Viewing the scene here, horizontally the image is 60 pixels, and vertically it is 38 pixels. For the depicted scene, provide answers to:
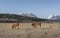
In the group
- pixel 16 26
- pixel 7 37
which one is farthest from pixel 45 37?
pixel 16 26

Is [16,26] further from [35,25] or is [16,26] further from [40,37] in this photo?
[40,37]

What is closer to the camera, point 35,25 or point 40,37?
point 40,37

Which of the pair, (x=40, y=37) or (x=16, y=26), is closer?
(x=40, y=37)

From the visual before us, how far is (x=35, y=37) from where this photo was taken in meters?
20.2

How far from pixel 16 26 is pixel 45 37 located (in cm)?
1569

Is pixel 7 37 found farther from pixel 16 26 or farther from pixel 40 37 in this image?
pixel 16 26

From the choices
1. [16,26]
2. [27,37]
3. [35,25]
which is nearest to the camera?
[27,37]

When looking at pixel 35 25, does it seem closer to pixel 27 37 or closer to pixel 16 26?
pixel 16 26

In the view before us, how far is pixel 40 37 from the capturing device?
66.6 feet

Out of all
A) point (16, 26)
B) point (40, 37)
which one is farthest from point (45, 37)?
point (16, 26)

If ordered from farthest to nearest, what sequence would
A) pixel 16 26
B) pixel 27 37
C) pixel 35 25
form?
pixel 35 25, pixel 16 26, pixel 27 37

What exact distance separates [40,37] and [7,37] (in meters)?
3.35

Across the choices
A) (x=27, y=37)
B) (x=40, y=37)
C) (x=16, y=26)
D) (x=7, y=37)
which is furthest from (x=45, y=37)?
(x=16, y=26)

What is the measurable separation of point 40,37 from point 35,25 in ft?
58.2
